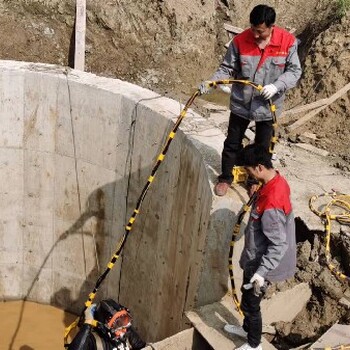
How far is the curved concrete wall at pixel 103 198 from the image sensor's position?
7305 millimetres

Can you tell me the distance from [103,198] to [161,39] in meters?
4.46

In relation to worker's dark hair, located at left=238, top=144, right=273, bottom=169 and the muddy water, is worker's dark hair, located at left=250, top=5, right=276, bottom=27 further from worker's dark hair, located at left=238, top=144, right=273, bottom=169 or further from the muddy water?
the muddy water

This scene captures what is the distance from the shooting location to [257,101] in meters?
5.93

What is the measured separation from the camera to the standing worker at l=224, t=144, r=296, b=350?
4645 millimetres

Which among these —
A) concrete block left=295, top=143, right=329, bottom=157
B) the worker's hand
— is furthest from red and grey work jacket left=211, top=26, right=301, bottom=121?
concrete block left=295, top=143, right=329, bottom=157

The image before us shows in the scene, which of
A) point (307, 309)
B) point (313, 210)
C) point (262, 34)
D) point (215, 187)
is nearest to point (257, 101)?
point (262, 34)

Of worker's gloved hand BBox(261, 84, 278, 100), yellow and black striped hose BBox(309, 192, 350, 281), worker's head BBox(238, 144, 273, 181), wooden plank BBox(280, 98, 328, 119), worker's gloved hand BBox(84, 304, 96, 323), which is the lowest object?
worker's gloved hand BBox(84, 304, 96, 323)

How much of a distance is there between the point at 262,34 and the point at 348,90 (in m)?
5.02

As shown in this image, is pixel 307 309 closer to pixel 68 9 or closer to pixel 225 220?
pixel 225 220

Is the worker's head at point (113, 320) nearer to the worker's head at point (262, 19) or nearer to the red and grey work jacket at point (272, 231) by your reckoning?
the red and grey work jacket at point (272, 231)

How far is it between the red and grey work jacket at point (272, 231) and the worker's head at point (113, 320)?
1429 mm

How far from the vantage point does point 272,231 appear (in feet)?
15.3

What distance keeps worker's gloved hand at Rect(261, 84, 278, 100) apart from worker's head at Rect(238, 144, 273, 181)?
1.09m

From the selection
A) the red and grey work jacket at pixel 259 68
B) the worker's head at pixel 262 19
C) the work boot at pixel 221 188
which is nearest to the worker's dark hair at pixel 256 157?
the red and grey work jacket at pixel 259 68
